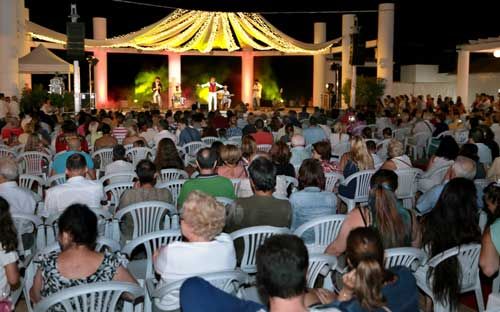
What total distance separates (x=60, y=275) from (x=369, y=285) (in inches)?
64.8

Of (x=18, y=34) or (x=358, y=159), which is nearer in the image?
(x=358, y=159)

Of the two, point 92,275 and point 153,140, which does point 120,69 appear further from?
point 92,275

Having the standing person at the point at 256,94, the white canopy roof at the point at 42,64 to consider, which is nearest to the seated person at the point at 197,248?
the white canopy roof at the point at 42,64

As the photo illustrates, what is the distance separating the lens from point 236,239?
4.41 m

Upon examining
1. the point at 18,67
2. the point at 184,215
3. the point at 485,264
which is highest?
the point at 18,67

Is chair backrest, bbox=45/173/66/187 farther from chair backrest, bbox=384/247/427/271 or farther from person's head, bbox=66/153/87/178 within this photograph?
chair backrest, bbox=384/247/427/271

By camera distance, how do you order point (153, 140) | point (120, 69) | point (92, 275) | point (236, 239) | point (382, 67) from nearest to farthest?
point (92, 275) < point (236, 239) < point (153, 140) < point (382, 67) < point (120, 69)

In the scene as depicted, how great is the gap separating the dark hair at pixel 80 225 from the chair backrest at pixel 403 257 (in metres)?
1.65

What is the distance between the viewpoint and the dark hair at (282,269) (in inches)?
99.2

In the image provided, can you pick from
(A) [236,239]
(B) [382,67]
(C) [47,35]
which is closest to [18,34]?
(C) [47,35]

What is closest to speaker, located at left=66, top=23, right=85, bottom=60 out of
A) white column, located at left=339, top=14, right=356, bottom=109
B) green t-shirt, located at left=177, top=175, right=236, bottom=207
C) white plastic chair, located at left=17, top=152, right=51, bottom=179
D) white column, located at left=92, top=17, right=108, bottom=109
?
white plastic chair, located at left=17, top=152, right=51, bottom=179

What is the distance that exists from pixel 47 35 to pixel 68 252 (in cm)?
1585

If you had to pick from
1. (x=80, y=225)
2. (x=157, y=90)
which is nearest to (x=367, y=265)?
(x=80, y=225)

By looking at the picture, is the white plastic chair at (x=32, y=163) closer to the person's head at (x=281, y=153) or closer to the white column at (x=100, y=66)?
the person's head at (x=281, y=153)
